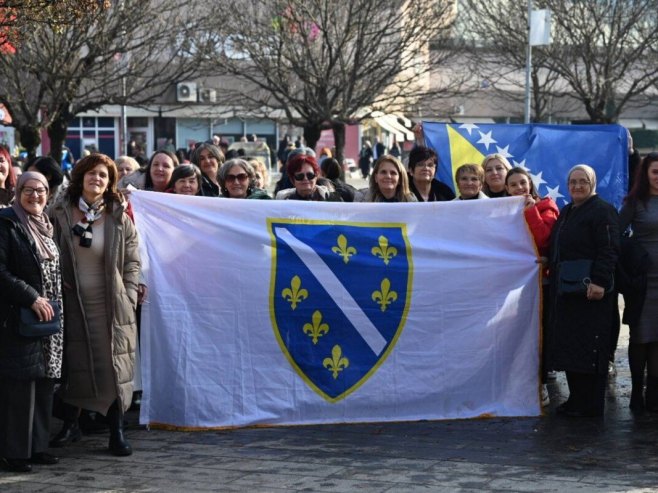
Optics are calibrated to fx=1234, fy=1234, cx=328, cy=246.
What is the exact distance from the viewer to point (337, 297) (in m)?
8.21

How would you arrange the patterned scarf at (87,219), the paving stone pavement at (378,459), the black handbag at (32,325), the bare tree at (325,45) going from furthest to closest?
1. the bare tree at (325,45)
2. the patterned scarf at (87,219)
3. the black handbag at (32,325)
4. the paving stone pavement at (378,459)

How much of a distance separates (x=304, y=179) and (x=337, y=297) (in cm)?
130

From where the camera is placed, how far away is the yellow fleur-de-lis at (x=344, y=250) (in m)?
8.25

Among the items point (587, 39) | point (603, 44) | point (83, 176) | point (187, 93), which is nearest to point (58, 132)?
point (587, 39)

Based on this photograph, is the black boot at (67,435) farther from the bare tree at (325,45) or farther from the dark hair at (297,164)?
the bare tree at (325,45)

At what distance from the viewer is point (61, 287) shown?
285 inches

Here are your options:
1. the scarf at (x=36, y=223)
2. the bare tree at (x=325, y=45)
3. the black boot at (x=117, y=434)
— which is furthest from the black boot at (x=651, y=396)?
the bare tree at (x=325, y=45)

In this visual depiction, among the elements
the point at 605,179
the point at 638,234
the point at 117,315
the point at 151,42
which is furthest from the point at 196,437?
the point at 151,42

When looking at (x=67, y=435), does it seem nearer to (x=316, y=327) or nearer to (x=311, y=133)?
(x=316, y=327)

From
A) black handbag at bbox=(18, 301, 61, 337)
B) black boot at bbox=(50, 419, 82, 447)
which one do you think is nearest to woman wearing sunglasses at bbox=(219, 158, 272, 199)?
black boot at bbox=(50, 419, 82, 447)

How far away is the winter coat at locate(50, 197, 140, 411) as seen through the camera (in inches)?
287

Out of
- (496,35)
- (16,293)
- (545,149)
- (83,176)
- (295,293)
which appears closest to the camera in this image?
(16,293)

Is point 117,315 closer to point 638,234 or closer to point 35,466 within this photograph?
point 35,466

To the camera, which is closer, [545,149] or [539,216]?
[539,216]
